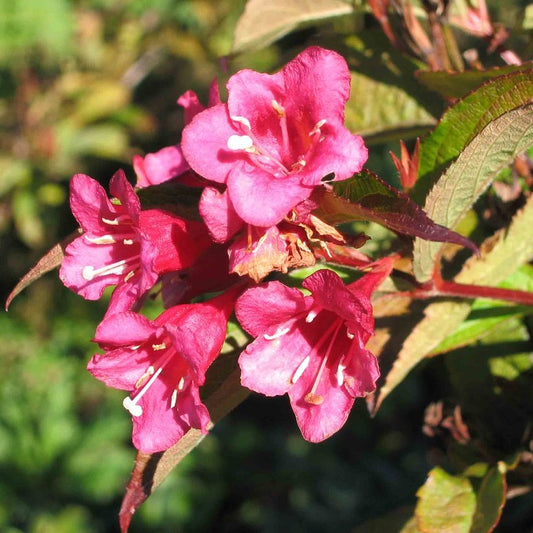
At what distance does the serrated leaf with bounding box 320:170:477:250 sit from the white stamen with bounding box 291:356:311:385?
7.4 inches

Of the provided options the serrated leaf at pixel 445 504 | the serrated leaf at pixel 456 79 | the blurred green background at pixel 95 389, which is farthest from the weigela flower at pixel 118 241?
the blurred green background at pixel 95 389

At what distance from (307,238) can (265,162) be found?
0.13 metres

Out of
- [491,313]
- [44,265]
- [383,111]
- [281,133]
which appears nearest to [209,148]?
[281,133]

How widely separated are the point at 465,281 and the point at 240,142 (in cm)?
43

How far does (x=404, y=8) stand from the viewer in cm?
120

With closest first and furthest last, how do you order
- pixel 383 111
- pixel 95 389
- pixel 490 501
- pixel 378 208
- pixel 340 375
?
pixel 378 208
pixel 340 375
pixel 490 501
pixel 383 111
pixel 95 389

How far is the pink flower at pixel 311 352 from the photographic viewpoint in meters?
0.85

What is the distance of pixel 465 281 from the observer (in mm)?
1078

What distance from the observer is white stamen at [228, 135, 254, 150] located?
2.78 feet

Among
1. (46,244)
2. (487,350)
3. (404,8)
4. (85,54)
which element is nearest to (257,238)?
(404,8)

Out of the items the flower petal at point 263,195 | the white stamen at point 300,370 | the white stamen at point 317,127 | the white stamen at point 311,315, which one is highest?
the white stamen at point 317,127

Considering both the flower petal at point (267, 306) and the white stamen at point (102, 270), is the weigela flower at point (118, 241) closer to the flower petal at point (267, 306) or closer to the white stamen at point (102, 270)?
the white stamen at point (102, 270)

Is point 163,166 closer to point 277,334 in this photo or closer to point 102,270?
point 102,270

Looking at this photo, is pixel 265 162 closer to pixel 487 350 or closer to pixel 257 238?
pixel 257 238
